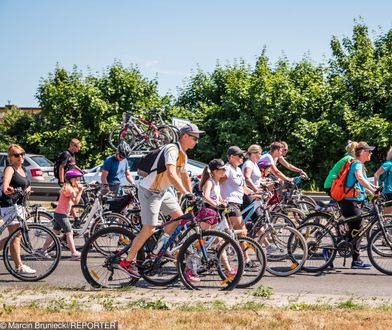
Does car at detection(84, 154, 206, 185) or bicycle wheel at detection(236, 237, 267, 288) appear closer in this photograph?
bicycle wheel at detection(236, 237, 267, 288)

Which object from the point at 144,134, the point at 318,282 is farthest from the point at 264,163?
the point at 144,134

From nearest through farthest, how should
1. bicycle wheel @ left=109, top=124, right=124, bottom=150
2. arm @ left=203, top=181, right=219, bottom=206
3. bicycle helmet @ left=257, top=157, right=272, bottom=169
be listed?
arm @ left=203, top=181, right=219, bottom=206 < bicycle helmet @ left=257, top=157, right=272, bottom=169 < bicycle wheel @ left=109, top=124, right=124, bottom=150

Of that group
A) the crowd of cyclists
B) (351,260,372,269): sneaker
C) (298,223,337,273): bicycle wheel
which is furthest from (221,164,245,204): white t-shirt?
(351,260,372,269): sneaker

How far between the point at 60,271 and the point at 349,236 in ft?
13.2

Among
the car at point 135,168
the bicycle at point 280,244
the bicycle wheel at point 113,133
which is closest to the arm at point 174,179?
the bicycle at point 280,244

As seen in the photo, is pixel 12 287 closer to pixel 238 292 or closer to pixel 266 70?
pixel 238 292

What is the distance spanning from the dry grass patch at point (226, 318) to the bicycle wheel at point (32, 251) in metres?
2.26

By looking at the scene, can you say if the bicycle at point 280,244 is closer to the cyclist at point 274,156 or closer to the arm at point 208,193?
the arm at point 208,193

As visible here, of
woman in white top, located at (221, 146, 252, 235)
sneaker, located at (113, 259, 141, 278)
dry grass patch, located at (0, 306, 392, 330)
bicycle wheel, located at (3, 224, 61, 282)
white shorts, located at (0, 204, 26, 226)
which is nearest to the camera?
dry grass patch, located at (0, 306, 392, 330)

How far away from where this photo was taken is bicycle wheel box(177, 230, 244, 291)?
810 cm

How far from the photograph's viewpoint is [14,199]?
9.31 meters

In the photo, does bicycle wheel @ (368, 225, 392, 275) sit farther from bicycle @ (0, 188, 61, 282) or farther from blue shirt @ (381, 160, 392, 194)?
bicycle @ (0, 188, 61, 282)

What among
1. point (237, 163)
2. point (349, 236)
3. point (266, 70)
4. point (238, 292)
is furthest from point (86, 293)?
point (266, 70)

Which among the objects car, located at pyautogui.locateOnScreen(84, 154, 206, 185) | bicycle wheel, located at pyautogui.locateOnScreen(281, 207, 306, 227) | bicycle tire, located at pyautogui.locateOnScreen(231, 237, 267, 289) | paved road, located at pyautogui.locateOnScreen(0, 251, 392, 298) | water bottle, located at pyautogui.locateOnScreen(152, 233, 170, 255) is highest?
car, located at pyautogui.locateOnScreen(84, 154, 206, 185)
